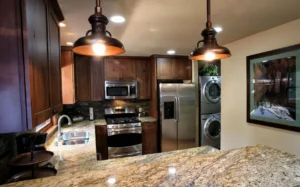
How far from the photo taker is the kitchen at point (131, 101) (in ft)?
3.22

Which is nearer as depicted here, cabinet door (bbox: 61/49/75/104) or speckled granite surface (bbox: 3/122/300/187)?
speckled granite surface (bbox: 3/122/300/187)

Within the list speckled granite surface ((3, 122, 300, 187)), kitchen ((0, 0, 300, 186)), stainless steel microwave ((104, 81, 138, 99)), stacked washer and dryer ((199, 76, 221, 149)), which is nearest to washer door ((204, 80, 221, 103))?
stacked washer and dryer ((199, 76, 221, 149))

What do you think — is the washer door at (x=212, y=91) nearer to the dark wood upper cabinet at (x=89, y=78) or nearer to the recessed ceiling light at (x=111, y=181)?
the dark wood upper cabinet at (x=89, y=78)

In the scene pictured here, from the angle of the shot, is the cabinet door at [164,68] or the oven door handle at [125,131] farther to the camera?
the cabinet door at [164,68]

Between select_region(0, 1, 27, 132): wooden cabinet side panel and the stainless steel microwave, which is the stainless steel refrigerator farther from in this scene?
select_region(0, 1, 27, 132): wooden cabinet side panel

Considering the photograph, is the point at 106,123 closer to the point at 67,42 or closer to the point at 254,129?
the point at 67,42

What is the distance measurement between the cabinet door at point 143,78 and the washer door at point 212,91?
4.55 feet

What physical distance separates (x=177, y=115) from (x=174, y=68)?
44.7 inches

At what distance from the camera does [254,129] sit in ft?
9.14

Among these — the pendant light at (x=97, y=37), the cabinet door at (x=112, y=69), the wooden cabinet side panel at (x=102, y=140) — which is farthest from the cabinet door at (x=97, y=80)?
the pendant light at (x=97, y=37)

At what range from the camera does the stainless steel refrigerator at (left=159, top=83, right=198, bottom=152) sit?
13.7 feet

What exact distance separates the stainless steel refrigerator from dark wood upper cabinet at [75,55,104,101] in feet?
4.56

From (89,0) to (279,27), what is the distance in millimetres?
2332

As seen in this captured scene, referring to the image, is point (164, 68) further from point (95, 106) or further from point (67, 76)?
point (67, 76)
